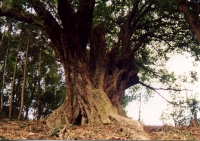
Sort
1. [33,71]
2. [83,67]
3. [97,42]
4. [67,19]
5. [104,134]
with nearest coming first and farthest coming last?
[104,134]
[83,67]
[67,19]
[97,42]
[33,71]

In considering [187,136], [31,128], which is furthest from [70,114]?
[187,136]

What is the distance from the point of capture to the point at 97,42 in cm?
809

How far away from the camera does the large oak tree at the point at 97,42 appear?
596 cm

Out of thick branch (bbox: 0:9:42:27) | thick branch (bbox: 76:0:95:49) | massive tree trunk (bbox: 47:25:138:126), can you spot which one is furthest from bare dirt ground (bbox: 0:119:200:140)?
thick branch (bbox: 0:9:42:27)

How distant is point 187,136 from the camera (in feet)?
13.5

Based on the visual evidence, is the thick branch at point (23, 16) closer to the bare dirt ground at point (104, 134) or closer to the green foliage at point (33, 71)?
the green foliage at point (33, 71)

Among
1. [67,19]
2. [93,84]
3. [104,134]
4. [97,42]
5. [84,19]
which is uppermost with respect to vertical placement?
Result: [84,19]

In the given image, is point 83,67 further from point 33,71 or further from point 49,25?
point 33,71

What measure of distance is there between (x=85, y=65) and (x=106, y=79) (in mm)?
1050

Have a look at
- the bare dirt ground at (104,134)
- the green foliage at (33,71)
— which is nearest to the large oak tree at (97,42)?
the bare dirt ground at (104,134)

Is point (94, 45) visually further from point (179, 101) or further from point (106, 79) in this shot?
point (179, 101)

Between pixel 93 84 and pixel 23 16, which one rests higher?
pixel 23 16

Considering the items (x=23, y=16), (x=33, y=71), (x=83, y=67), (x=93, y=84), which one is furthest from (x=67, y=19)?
(x=33, y=71)

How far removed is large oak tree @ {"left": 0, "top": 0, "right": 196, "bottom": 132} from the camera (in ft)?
19.6
